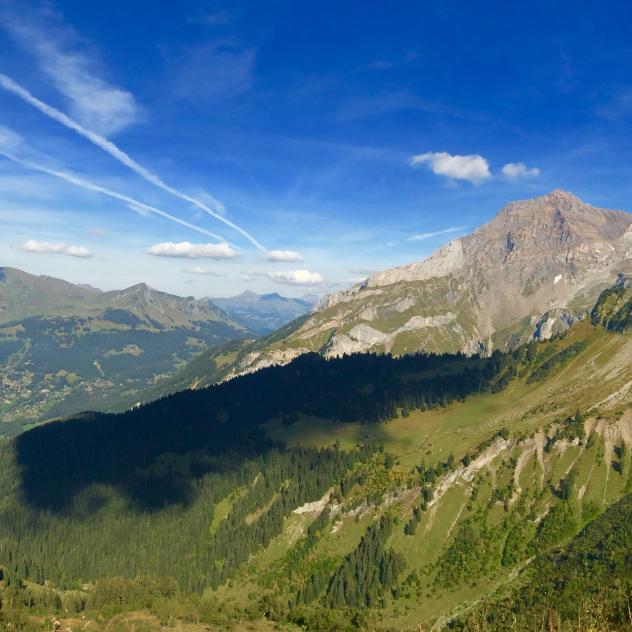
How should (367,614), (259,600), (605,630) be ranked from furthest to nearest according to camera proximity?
(259,600) < (367,614) < (605,630)

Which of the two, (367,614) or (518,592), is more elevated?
(518,592)

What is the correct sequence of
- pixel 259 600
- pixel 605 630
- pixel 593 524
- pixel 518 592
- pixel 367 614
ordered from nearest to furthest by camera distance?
pixel 605 630, pixel 518 592, pixel 367 614, pixel 593 524, pixel 259 600

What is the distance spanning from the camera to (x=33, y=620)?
461 feet

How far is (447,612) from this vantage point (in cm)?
16088

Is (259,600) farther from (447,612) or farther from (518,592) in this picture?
(518,592)

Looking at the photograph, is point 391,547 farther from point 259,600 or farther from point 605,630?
point 605,630

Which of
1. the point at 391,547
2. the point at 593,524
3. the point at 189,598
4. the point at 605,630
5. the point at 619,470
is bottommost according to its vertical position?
the point at 189,598

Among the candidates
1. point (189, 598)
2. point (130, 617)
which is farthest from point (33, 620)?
point (189, 598)

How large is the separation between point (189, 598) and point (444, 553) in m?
101

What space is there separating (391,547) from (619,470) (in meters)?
96.8

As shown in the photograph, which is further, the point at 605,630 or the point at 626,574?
the point at 626,574

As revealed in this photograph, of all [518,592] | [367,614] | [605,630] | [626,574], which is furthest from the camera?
[367,614]

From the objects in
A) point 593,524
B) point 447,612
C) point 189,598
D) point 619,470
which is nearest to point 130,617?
point 189,598

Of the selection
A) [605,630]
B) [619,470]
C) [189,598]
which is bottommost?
[189,598]
